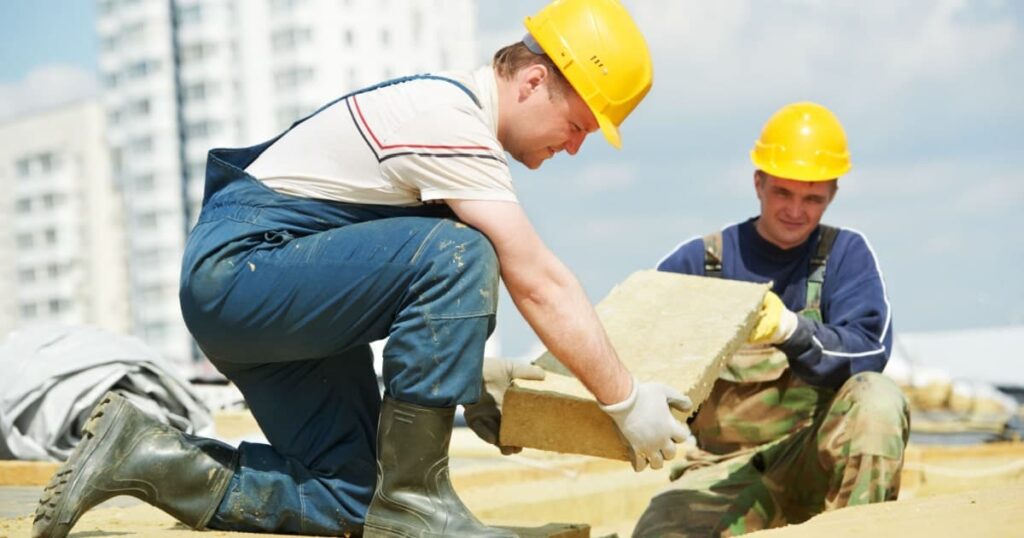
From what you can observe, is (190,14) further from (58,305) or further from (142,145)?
(58,305)

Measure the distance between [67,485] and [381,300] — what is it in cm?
91

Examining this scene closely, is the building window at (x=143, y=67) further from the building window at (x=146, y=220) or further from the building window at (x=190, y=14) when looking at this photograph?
the building window at (x=146, y=220)

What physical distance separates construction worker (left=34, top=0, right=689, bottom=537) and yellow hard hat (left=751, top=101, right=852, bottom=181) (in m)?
1.54

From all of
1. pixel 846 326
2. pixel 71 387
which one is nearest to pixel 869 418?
pixel 846 326

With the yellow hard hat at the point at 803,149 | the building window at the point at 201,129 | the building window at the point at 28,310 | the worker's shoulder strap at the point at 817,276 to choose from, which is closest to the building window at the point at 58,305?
the building window at the point at 28,310

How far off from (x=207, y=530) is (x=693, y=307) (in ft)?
5.42

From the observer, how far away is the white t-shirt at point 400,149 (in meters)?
3.01

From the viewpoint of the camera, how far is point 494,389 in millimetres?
3510

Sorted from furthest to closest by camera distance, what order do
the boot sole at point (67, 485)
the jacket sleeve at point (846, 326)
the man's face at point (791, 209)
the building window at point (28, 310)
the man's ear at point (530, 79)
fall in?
the building window at point (28, 310), the man's face at point (791, 209), the jacket sleeve at point (846, 326), the man's ear at point (530, 79), the boot sole at point (67, 485)

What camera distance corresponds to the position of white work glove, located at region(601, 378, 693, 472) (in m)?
3.20

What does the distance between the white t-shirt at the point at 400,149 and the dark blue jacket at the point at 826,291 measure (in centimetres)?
153

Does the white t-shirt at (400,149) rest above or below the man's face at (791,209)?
above

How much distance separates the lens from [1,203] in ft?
213

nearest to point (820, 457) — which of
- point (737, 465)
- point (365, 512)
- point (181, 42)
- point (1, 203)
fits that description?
point (737, 465)
